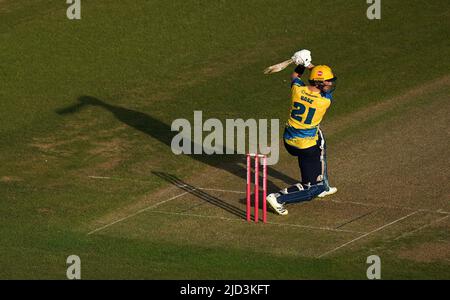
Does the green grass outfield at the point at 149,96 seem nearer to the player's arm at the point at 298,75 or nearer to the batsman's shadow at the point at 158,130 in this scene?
the batsman's shadow at the point at 158,130

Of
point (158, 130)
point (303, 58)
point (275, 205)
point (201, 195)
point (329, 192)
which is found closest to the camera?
point (275, 205)

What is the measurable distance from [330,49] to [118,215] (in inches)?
466

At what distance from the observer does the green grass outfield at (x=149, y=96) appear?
801 inches

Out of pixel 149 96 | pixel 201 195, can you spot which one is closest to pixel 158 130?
pixel 149 96

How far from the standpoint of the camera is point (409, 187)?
23.8 meters

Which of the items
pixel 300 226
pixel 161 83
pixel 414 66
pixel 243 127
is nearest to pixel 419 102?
pixel 414 66

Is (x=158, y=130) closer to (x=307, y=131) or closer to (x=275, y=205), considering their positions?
(x=307, y=131)

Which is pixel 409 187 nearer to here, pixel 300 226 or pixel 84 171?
pixel 300 226

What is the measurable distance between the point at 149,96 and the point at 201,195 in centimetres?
685

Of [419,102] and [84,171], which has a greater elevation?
[419,102]

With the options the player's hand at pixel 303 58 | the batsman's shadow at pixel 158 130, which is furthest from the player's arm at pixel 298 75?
the batsman's shadow at pixel 158 130

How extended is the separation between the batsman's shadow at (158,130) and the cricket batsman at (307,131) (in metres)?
1.26

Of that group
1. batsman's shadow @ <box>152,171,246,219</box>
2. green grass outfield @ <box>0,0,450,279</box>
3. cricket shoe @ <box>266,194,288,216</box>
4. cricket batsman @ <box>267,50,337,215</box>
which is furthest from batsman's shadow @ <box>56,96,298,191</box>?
cricket shoe @ <box>266,194,288,216</box>

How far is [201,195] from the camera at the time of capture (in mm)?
23734
